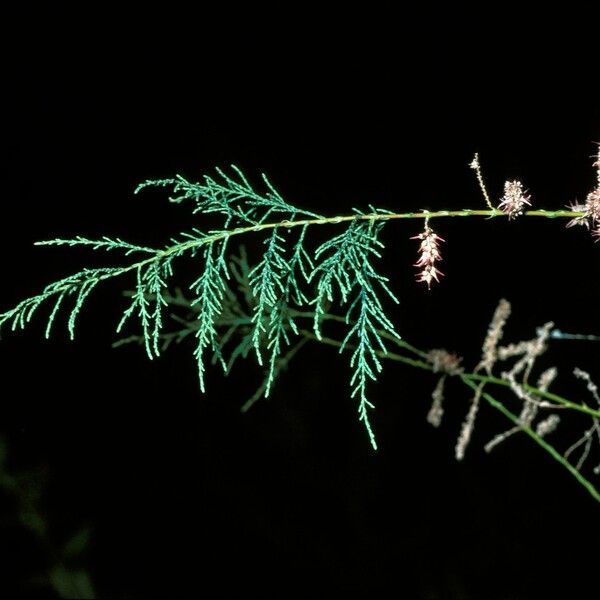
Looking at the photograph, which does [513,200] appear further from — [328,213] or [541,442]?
[328,213]

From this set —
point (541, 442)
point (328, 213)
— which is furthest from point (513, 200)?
point (328, 213)

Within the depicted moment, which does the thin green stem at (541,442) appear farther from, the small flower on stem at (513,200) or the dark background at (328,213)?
the dark background at (328,213)

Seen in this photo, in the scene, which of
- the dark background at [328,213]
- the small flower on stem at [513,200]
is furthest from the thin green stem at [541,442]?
the dark background at [328,213]

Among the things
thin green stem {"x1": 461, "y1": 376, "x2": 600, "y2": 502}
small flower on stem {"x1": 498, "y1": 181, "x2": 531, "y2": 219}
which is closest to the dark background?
thin green stem {"x1": 461, "y1": 376, "x2": 600, "y2": 502}

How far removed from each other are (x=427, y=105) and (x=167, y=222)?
85cm

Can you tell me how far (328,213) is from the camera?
205 centimetres

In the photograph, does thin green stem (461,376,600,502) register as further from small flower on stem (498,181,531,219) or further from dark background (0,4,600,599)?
dark background (0,4,600,599)

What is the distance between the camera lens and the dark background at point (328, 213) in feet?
6.69

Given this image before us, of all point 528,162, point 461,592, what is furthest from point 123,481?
point 528,162

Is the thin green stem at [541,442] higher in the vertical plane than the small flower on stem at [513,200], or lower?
lower

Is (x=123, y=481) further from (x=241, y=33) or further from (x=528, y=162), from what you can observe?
(x=528, y=162)

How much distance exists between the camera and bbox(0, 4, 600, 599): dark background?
204 cm

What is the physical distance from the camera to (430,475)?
2320 millimetres

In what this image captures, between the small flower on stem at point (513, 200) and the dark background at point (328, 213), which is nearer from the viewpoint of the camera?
the small flower on stem at point (513, 200)
